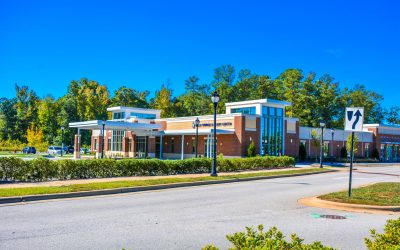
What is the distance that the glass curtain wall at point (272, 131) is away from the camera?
51000mm

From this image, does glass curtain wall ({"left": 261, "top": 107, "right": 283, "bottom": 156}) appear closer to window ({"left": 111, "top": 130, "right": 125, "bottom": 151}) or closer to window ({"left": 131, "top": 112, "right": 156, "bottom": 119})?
window ({"left": 131, "top": 112, "right": 156, "bottom": 119})

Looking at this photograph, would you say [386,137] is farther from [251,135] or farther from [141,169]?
[141,169]

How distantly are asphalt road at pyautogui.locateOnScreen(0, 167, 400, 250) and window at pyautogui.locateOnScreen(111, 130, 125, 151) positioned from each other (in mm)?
50690

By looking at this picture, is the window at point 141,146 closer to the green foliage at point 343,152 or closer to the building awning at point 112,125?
the building awning at point 112,125

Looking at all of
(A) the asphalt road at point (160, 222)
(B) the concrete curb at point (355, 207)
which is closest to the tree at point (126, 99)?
(A) the asphalt road at point (160, 222)

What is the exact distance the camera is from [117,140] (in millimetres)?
65688

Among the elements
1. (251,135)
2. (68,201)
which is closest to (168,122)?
(251,135)

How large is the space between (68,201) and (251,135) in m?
37.6

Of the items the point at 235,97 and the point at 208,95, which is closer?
the point at 235,97

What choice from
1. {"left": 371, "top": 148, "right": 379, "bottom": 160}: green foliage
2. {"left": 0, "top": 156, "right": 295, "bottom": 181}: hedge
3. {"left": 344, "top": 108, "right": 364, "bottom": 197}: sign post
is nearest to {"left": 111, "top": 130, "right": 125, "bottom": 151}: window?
{"left": 0, "top": 156, "right": 295, "bottom": 181}: hedge

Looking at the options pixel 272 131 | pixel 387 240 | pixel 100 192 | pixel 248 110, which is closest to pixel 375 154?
pixel 272 131

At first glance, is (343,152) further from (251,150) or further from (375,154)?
(251,150)

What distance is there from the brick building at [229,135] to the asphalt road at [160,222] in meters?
31.6

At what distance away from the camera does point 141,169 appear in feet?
76.0
